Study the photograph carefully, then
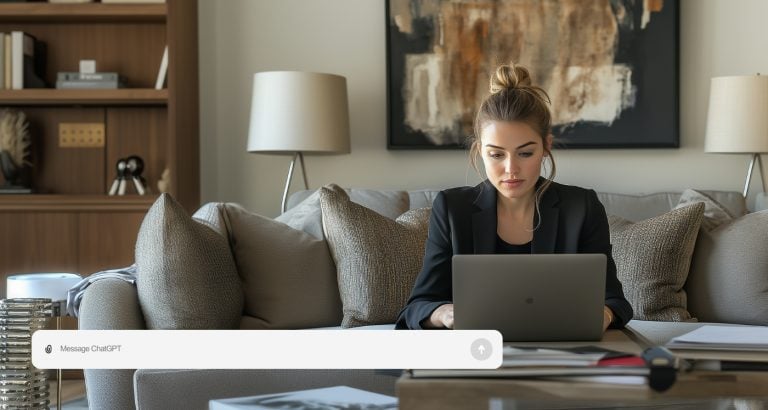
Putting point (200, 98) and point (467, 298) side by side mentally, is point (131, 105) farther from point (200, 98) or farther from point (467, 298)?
point (467, 298)

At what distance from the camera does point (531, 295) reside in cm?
151

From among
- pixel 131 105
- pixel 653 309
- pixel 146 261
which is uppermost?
pixel 131 105

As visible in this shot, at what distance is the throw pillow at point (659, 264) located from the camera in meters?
2.96

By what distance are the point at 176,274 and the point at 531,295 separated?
1.33 meters

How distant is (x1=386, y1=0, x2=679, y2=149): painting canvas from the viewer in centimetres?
421

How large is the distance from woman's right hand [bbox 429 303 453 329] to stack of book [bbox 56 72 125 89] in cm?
258

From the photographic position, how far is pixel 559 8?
4.22 m

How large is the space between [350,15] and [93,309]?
226 cm

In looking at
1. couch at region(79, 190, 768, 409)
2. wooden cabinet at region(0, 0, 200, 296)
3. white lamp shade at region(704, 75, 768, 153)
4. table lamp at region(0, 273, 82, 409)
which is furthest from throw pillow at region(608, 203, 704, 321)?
wooden cabinet at region(0, 0, 200, 296)

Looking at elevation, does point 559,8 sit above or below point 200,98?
above

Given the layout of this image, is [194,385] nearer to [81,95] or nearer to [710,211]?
[710,211]

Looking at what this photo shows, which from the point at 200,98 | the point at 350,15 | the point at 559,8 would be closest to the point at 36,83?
the point at 200,98

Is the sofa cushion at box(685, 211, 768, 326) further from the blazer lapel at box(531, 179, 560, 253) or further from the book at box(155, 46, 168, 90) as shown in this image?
the book at box(155, 46, 168, 90)

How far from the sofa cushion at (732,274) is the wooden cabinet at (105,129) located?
2134 millimetres
